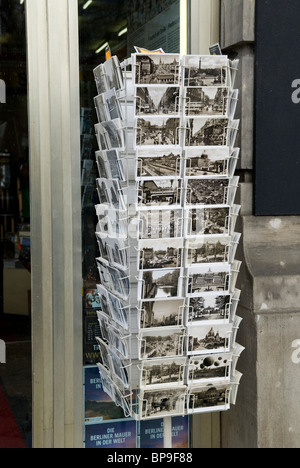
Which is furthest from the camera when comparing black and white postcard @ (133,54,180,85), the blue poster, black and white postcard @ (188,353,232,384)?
the blue poster

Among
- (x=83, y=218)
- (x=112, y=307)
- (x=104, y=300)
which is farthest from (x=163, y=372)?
(x=83, y=218)

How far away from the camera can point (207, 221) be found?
2.89 m

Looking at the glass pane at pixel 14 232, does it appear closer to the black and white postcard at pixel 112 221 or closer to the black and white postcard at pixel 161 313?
the black and white postcard at pixel 112 221

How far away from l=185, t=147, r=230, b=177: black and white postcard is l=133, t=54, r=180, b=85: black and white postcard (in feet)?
1.06

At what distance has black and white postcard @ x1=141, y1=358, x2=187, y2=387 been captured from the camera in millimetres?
2850

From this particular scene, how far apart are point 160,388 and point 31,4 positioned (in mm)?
1998

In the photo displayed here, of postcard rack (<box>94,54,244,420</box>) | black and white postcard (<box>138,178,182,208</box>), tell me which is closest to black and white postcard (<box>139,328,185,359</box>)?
postcard rack (<box>94,54,244,420</box>)

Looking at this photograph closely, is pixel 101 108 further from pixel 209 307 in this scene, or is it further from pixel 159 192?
pixel 209 307

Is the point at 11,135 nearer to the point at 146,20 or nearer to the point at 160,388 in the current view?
the point at 146,20

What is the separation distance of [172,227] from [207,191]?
24 centimetres

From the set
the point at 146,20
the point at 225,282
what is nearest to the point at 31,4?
the point at 146,20

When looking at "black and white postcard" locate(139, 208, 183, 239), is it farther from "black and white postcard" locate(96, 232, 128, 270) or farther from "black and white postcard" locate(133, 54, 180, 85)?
"black and white postcard" locate(133, 54, 180, 85)

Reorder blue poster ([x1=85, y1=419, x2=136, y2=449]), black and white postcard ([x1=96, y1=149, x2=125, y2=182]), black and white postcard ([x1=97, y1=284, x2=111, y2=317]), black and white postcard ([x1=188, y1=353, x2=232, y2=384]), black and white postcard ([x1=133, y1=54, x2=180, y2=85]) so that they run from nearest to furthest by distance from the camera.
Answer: black and white postcard ([x1=133, y1=54, x2=180, y2=85]), black and white postcard ([x1=96, y1=149, x2=125, y2=182]), black and white postcard ([x1=188, y1=353, x2=232, y2=384]), black and white postcard ([x1=97, y1=284, x2=111, y2=317]), blue poster ([x1=85, y1=419, x2=136, y2=449])
